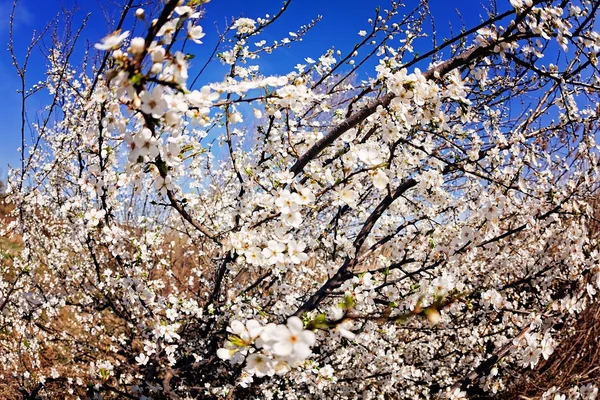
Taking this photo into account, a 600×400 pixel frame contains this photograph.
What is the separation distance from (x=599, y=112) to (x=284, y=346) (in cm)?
327

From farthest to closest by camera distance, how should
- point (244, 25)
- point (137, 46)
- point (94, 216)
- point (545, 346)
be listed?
point (244, 25) → point (545, 346) → point (94, 216) → point (137, 46)

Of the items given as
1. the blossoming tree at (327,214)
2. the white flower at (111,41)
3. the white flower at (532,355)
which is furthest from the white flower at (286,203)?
the white flower at (532,355)

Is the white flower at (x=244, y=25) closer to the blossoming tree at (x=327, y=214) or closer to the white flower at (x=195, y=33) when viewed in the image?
the blossoming tree at (x=327, y=214)

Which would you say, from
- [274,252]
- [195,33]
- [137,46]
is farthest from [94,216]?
[137,46]

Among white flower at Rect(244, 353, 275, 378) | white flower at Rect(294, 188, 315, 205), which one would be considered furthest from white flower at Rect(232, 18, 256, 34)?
white flower at Rect(244, 353, 275, 378)

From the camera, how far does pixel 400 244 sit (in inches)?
144

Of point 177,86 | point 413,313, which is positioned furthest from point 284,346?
point 177,86

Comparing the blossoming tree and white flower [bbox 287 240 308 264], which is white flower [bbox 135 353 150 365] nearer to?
the blossoming tree

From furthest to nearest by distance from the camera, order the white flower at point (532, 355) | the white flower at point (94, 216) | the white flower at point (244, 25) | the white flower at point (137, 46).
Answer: the white flower at point (244, 25), the white flower at point (532, 355), the white flower at point (94, 216), the white flower at point (137, 46)

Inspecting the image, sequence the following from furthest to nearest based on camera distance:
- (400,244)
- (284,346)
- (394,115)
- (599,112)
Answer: (400,244), (599,112), (394,115), (284,346)

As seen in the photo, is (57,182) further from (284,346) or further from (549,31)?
(549,31)

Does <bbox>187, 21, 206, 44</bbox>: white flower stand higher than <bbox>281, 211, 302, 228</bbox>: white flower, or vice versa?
<bbox>187, 21, 206, 44</bbox>: white flower

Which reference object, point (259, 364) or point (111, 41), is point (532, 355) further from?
point (111, 41)

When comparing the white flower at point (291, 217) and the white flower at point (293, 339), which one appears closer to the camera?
the white flower at point (293, 339)
